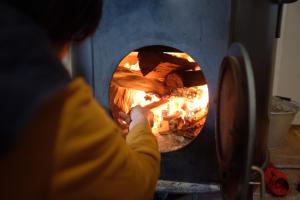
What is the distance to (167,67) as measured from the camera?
1482mm

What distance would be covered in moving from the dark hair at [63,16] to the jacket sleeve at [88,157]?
4.5 inches

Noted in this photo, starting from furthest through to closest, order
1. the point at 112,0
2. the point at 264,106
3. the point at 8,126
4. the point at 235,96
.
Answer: the point at 264,106 → the point at 112,0 → the point at 235,96 → the point at 8,126

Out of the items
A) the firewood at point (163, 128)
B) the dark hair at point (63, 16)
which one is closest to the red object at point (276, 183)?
the firewood at point (163, 128)

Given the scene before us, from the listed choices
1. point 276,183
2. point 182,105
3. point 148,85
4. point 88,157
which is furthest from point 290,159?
point 88,157

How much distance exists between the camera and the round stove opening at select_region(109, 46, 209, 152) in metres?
1.45

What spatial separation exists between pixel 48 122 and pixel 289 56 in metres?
1.95

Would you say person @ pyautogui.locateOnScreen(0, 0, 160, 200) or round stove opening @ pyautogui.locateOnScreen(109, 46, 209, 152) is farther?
round stove opening @ pyautogui.locateOnScreen(109, 46, 209, 152)

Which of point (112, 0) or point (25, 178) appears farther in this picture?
point (112, 0)

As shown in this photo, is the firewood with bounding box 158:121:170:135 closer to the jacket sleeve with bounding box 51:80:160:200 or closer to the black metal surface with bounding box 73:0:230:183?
the black metal surface with bounding box 73:0:230:183

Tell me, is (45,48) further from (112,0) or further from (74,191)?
(112,0)

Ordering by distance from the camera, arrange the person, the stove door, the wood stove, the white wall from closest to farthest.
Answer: the person → the stove door → the wood stove → the white wall

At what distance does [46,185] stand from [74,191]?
5 centimetres

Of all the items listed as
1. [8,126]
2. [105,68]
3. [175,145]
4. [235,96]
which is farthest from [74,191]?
[175,145]

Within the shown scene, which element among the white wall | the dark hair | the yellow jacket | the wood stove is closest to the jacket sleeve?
the yellow jacket
